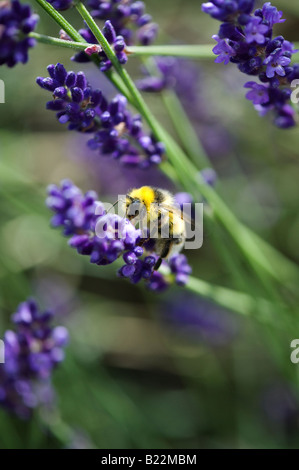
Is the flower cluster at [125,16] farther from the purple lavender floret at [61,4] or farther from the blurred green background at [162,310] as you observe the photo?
the blurred green background at [162,310]

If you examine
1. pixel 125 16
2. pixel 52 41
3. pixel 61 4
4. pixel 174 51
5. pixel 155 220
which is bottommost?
pixel 155 220

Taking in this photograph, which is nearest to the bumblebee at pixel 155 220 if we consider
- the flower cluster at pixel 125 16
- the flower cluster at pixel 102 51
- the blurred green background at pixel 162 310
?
the flower cluster at pixel 102 51

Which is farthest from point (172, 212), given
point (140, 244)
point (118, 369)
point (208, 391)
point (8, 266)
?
point (118, 369)

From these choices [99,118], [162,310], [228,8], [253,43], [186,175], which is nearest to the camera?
[228,8]

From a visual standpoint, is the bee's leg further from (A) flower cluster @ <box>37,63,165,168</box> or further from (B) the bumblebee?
(A) flower cluster @ <box>37,63,165,168</box>

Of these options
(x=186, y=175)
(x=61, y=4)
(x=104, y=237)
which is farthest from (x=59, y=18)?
(x=186, y=175)

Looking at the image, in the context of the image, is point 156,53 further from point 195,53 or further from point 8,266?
point 8,266

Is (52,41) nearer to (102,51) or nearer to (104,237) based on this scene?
(102,51)
